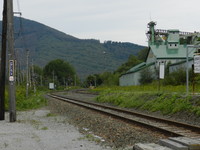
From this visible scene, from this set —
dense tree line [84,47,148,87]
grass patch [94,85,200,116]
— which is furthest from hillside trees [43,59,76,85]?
grass patch [94,85,200,116]

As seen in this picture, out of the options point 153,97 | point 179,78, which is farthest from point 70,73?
point 153,97

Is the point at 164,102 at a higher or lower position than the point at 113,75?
lower

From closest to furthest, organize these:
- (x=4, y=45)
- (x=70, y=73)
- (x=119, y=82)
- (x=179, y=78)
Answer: (x=4, y=45) → (x=179, y=78) → (x=119, y=82) → (x=70, y=73)

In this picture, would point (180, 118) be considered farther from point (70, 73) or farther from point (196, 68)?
point (70, 73)

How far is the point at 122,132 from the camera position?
38.2 feet

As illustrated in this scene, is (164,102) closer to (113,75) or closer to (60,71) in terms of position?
(113,75)

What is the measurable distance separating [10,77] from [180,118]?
8085mm

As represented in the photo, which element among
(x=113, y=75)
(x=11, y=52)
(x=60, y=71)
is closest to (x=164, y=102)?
(x=11, y=52)

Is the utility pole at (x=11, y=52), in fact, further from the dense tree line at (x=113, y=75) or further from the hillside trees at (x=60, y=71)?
the hillside trees at (x=60, y=71)

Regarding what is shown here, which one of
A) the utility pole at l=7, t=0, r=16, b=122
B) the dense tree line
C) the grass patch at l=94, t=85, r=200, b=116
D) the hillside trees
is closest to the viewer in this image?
the grass patch at l=94, t=85, r=200, b=116

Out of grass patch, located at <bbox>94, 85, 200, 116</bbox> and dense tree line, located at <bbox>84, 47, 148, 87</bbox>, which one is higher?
dense tree line, located at <bbox>84, 47, 148, 87</bbox>

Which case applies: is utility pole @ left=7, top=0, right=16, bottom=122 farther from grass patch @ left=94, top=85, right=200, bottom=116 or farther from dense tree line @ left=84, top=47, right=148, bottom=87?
dense tree line @ left=84, top=47, right=148, bottom=87

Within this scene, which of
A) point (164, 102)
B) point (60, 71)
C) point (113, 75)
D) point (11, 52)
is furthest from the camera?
point (60, 71)

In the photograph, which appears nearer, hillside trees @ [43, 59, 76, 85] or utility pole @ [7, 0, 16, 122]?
utility pole @ [7, 0, 16, 122]
